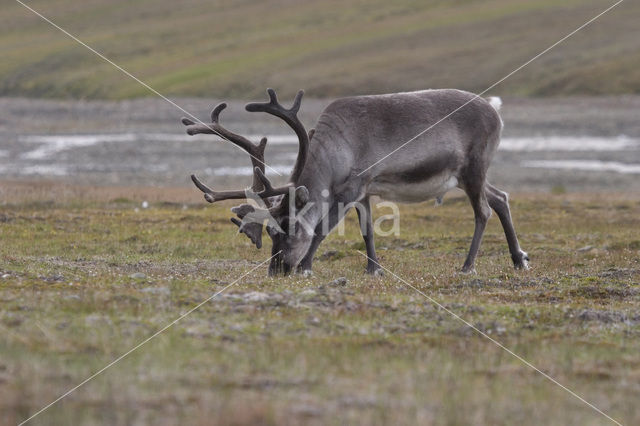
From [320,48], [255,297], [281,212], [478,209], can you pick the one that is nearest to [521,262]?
[478,209]

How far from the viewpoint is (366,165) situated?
1708cm

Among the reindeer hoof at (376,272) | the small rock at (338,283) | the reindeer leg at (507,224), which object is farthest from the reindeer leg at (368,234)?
the reindeer leg at (507,224)

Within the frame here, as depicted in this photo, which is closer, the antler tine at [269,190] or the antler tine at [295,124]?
the antler tine at [269,190]

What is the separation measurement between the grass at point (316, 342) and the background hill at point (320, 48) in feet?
193

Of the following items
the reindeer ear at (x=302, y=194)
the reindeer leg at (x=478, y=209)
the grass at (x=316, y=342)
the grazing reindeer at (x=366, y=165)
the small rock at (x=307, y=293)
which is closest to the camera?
the grass at (x=316, y=342)

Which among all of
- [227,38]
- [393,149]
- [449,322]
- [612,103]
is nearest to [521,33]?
[612,103]

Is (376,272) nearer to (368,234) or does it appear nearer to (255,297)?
(368,234)

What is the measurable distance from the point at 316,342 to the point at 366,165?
7.28m

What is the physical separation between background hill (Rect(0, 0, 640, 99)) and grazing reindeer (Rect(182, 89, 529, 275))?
55938mm

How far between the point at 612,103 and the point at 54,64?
61442 mm

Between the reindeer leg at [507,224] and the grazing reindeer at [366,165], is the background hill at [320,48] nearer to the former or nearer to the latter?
the reindeer leg at [507,224]

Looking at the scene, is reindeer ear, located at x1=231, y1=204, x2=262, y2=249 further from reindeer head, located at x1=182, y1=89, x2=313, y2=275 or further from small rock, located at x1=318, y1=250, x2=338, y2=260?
small rock, located at x1=318, y1=250, x2=338, y2=260

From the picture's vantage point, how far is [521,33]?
92750 mm

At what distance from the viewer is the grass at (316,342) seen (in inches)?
314
